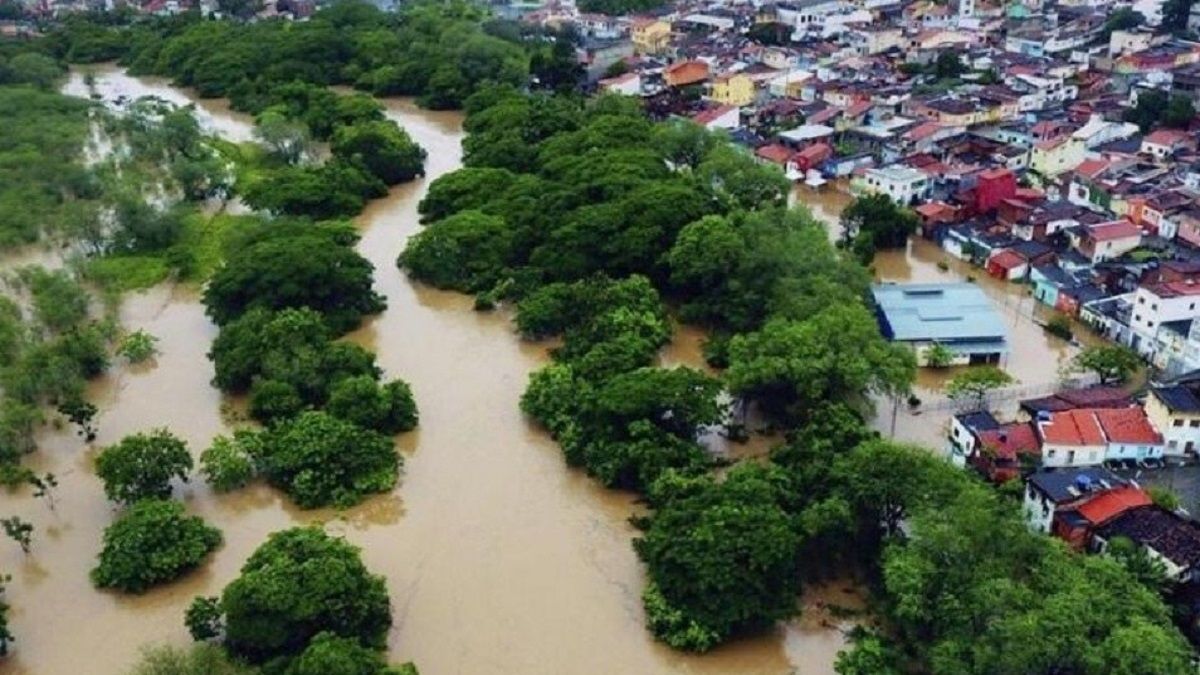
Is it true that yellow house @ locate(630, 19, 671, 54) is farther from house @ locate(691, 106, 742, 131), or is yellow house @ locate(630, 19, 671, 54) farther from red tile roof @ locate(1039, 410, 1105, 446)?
red tile roof @ locate(1039, 410, 1105, 446)

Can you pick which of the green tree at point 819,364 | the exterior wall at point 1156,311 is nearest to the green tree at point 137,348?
the green tree at point 819,364

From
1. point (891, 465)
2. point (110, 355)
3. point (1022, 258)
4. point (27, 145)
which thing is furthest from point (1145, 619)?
point (27, 145)

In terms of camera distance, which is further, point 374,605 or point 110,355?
point 110,355

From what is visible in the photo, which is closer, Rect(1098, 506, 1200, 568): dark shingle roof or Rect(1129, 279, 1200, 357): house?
Rect(1098, 506, 1200, 568): dark shingle roof

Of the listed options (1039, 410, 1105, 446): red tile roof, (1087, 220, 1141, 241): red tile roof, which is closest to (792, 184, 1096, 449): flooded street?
(1039, 410, 1105, 446): red tile roof

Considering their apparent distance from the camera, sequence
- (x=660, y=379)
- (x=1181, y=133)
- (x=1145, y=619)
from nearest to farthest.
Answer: (x=1145, y=619) → (x=660, y=379) → (x=1181, y=133)

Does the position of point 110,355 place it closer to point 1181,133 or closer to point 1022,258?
point 1022,258

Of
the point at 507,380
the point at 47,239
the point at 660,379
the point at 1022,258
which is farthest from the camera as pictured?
the point at 47,239

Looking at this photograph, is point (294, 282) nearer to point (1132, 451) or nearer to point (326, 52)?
point (1132, 451)
